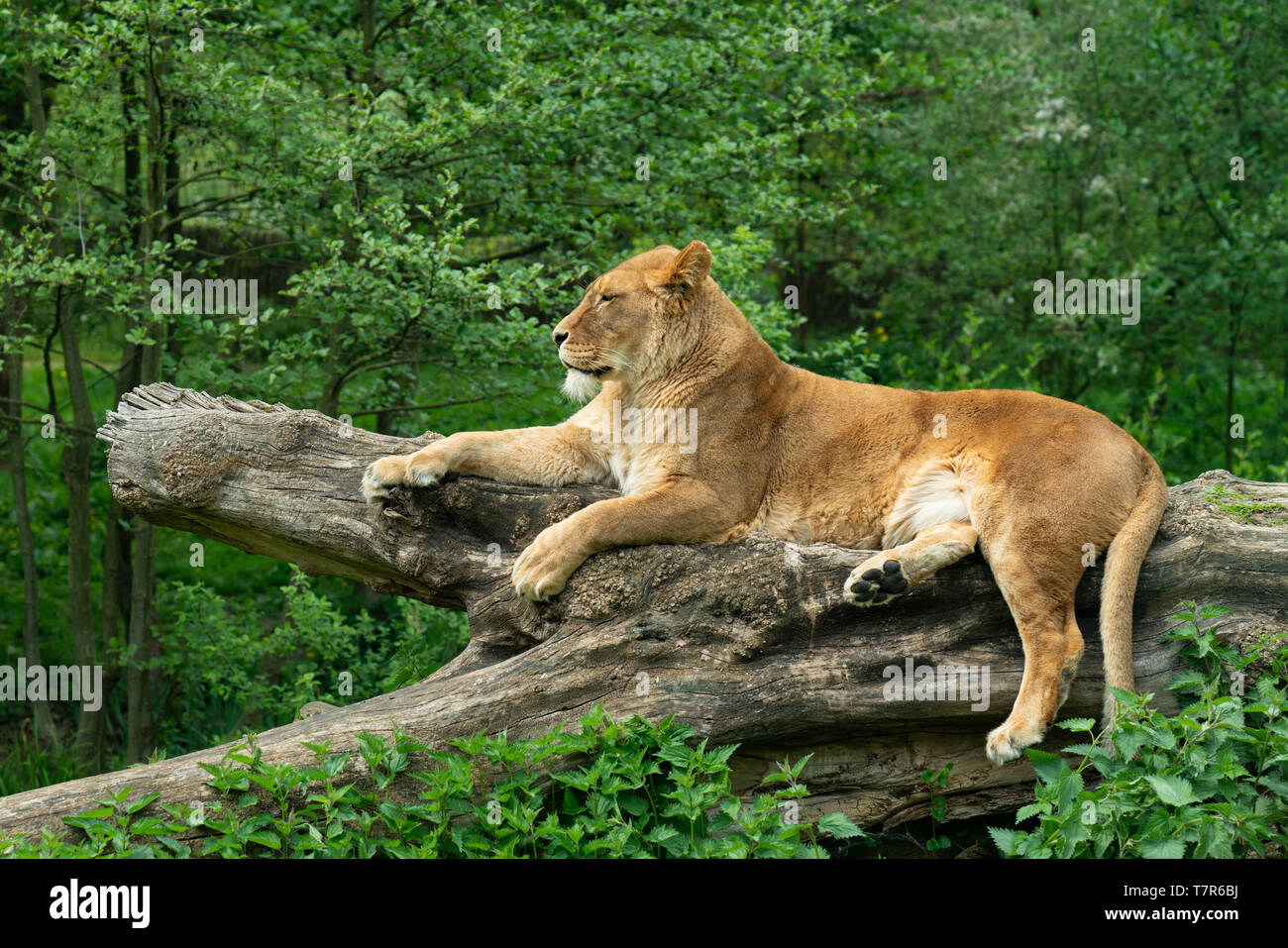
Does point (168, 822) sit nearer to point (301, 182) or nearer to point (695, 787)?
point (695, 787)

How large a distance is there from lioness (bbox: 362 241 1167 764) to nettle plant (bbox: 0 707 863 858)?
76 cm

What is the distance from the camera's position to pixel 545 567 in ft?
16.0

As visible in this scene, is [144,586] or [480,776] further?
[144,586]

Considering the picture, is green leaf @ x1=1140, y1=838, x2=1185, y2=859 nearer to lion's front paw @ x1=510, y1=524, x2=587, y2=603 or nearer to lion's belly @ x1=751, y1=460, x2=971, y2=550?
lion's belly @ x1=751, y1=460, x2=971, y2=550

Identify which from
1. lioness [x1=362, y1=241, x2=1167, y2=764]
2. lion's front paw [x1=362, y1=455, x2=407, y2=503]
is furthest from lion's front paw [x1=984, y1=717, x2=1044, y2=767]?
lion's front paw [x1=362, y1=455, x2=407, y2=503]

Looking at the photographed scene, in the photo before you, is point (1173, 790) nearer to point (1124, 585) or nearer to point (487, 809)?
point (1124, 585)

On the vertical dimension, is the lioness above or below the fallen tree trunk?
above

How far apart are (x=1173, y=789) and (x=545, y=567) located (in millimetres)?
2460

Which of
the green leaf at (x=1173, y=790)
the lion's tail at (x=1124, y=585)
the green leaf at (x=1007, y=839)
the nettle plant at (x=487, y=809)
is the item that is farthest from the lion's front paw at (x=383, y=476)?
the green leaf at (x=1173, y=790)

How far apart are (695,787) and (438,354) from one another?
4828mm

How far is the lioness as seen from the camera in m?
4.70

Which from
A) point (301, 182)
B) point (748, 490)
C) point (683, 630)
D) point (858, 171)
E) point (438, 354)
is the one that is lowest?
point (683, 630)

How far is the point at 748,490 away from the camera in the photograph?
17.1 feet

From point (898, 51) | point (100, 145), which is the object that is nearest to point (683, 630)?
point (100, 145)
